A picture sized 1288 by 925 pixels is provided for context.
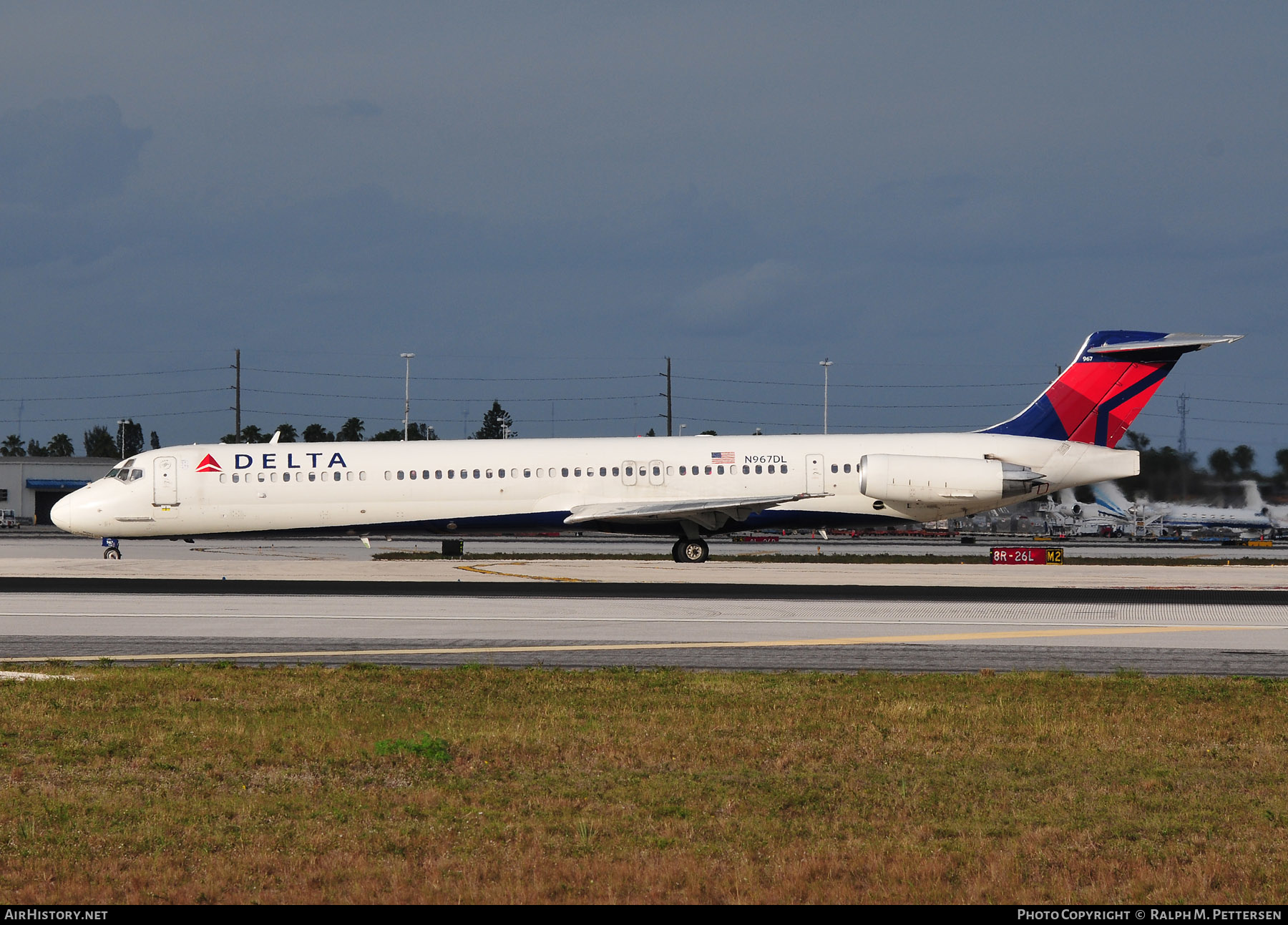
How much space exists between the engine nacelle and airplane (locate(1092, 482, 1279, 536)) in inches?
596

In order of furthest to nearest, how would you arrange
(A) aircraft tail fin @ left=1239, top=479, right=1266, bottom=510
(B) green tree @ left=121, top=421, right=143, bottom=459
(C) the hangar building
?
(B) green tree @ left=121, top=421, right=143, bottom=459 → (C) the hangar building → (A) aircraft tail fin @ left=1239, top=479, right=1266, bottom=510

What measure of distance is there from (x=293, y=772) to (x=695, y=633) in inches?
424

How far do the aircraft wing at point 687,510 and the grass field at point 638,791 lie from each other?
2235 centimetres

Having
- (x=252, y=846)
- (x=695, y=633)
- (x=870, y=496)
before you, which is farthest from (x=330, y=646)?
(x=870, y=496)

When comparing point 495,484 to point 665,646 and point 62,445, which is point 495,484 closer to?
point 665,646

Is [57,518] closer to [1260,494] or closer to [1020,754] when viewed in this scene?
[1020,754]

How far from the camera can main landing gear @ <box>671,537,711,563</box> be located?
3788 centimetres

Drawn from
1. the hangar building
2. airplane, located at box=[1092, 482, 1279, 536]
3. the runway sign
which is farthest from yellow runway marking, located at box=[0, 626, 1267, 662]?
the hangar building

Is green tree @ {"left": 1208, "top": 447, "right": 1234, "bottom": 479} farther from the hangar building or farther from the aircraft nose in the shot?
the hangar building

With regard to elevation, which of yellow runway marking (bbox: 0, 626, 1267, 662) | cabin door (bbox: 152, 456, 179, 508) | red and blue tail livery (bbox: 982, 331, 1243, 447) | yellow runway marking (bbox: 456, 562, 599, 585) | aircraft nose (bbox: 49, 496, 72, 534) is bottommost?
yellow runway marking (bbox: 0, 626, 1267, 662)

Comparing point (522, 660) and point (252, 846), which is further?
point (522, 660)

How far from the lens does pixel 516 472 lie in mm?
37375

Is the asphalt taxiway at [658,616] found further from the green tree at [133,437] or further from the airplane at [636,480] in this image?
the green tree at [133,437]

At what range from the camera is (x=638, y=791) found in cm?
909
